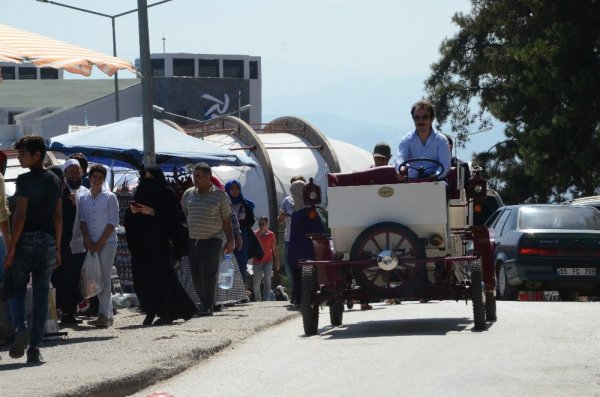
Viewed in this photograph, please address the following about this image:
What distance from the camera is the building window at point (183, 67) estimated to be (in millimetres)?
122750

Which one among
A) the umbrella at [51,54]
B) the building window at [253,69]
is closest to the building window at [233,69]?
the building window at [253,69]

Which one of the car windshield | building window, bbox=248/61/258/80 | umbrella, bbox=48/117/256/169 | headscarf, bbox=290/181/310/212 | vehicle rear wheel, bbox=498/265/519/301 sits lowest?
vehicle rear wheel, bbox=498/265/519/301

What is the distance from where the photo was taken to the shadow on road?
14.1 metres

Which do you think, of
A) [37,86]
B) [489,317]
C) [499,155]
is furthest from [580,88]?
[37,86]

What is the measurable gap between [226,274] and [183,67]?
105m

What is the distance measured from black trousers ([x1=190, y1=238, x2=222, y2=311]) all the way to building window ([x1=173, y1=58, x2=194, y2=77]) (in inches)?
4147

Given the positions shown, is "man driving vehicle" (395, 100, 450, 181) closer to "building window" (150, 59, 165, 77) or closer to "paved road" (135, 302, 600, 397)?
"paved road" (135, 302, 600, 397)

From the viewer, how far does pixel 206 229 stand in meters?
17.5

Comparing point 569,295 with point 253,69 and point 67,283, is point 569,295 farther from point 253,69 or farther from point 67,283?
point 253,69

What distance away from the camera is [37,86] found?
108 metres

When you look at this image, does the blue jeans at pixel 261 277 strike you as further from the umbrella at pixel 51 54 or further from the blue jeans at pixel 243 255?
the umbrella at pixel 51 54

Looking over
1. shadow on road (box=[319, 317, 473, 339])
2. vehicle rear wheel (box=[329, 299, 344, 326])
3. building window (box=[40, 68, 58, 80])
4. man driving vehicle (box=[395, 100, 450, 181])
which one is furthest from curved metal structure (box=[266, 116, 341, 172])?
building window (box=[40, 68, 58, 80])

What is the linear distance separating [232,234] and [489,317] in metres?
3.98

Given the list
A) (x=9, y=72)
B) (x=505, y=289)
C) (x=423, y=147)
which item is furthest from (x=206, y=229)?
(x=9, y=72)
